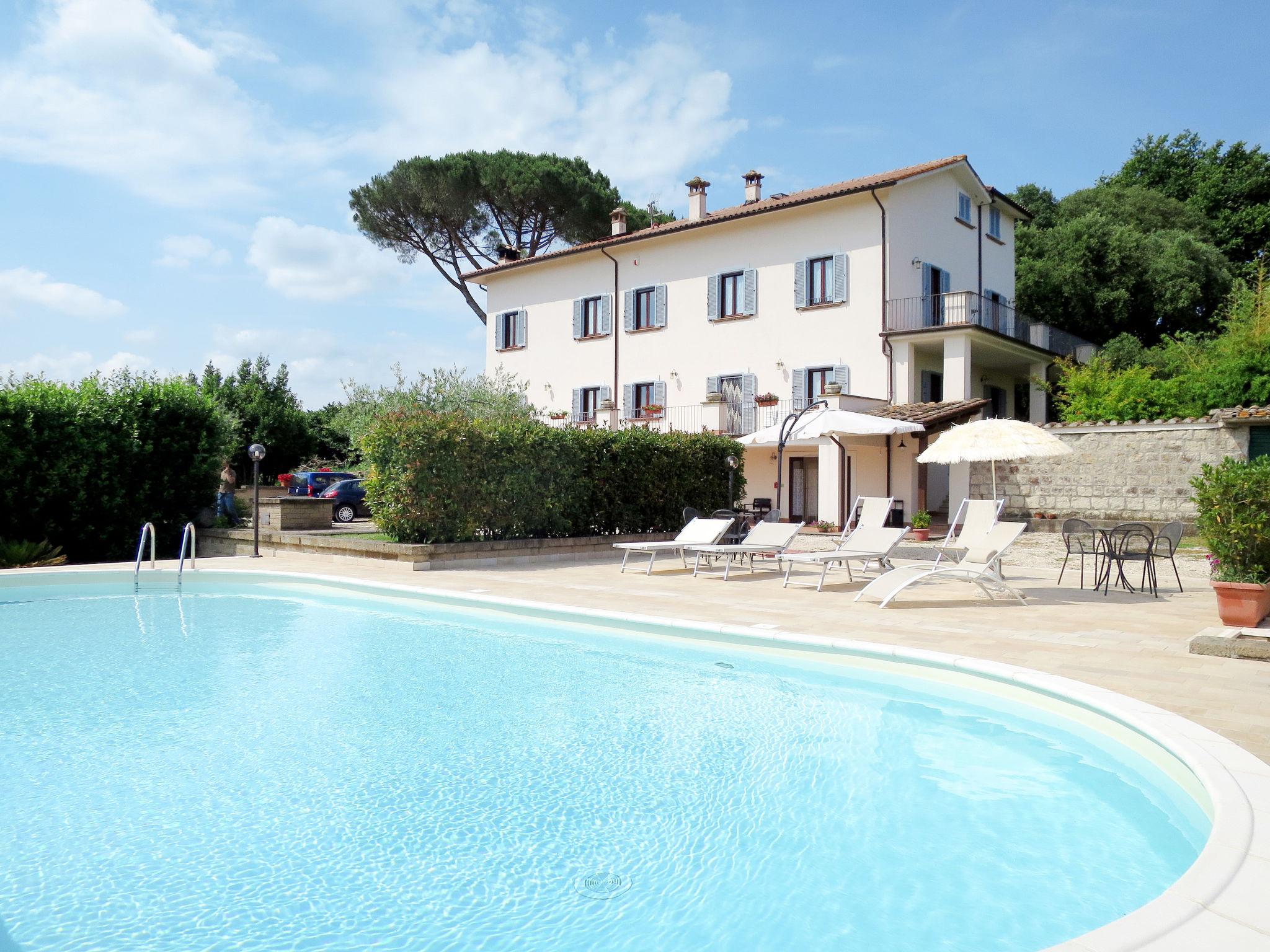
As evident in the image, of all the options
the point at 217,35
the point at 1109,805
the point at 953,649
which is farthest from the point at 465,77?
the point at 1109,805

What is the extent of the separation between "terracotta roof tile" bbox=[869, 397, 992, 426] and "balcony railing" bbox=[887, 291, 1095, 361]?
186 centimetres

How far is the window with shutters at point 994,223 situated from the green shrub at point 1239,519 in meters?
19.6

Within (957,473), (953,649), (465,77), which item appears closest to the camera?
(953,649)

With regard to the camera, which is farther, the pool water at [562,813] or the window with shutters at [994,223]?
the window with shutters at [994,223]

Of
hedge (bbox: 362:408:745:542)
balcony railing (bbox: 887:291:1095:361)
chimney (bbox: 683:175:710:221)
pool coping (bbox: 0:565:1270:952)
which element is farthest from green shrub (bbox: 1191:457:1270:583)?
chimney (bbox: 683:175:710:221)

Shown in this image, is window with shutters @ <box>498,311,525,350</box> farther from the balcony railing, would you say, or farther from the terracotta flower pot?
the terracotta flower pot

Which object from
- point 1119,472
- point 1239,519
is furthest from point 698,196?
point 1239,519

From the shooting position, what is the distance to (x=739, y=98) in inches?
587

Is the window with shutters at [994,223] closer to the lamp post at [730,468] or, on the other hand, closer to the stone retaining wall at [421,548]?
the lamp post at [730,468]

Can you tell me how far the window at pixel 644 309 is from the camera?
25.2 meters

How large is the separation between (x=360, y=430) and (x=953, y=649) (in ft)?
66.8

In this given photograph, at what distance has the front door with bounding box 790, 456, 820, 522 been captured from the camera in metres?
21.9

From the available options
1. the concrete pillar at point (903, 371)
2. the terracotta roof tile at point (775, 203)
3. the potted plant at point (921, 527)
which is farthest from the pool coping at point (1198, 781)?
the terracotta roof tile at point (775, 203)

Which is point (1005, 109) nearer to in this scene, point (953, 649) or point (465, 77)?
point (465, 77)
